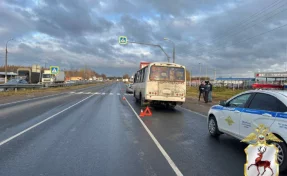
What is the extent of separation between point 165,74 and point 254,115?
11.0 metres

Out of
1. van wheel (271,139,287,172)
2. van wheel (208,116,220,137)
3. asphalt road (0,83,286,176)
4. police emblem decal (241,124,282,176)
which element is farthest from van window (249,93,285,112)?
van wheel (208,116,220,137)

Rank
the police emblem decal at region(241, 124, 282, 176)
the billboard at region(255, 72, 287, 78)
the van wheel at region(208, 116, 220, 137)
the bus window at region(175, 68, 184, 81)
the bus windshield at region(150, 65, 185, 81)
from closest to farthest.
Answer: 1. the police emblem decal at region(241, 124, 282, 176)
2. the van wheel at region(208, 116, 220, 137)
3. the bus windshield at region(150, 65, 185, 81)
4. the bus window at region(175, 68, 184, 81)
5. the billboard at region(255, 72, 287, 78)

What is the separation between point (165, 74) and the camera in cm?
1700

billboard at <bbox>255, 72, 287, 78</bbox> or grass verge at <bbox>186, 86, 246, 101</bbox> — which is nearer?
grass verge at <bbox>186, 86, 246, 101</bbox>

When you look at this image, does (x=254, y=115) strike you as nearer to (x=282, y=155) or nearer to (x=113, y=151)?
(x=282, y=155)

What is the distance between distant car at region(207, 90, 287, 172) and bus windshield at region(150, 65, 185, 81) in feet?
28.6

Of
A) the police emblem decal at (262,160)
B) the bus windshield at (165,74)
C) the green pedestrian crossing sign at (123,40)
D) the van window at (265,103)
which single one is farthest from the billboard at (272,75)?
the police emblem decal at (262,160)

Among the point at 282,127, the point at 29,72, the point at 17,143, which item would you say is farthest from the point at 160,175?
the point at 29,72

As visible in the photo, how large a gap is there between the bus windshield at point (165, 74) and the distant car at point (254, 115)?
8.71 metres

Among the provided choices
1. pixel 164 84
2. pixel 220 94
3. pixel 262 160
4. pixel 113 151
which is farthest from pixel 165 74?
pixel 220 94

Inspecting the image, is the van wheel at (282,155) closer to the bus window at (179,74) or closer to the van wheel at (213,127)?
the van wheel at (213,127)

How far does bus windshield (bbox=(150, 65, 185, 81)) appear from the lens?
55.6 feet

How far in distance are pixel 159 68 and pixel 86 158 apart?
1179 cm

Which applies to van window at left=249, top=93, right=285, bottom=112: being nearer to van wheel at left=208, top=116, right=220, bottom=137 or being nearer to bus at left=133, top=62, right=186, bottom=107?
van wheel at left=208, top=116, right=220, bottom=137
